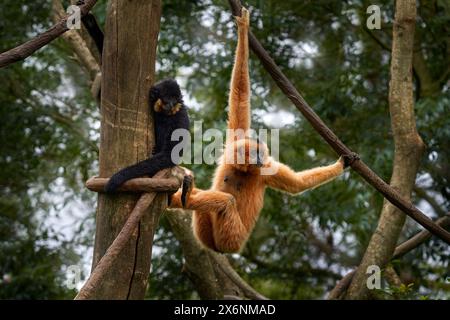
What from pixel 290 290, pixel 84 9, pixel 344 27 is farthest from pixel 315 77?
pixel 84 9

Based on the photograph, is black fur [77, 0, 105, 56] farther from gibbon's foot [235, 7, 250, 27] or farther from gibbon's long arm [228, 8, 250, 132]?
gibbon's long arm [228, 8, 250, 132]

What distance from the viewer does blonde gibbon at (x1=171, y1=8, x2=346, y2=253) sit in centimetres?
566

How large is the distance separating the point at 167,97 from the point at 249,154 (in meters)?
1.65

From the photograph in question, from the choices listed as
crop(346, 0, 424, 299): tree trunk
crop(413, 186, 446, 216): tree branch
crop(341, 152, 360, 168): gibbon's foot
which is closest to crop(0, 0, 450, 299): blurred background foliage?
crop(413, 186, 446, 216): tree branch

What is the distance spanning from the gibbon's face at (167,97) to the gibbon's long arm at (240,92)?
3.28 ft

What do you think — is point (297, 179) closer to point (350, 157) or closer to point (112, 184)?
point (350, 157)

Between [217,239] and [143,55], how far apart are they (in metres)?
2.26

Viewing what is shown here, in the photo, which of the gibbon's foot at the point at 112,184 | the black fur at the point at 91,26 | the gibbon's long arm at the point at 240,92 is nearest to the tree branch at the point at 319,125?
the gibbon's long arm at the point at 240,92

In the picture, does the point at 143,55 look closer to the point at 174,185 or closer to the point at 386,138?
the point at 174,185

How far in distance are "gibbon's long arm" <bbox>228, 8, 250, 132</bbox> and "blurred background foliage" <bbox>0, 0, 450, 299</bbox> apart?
5.62 ft

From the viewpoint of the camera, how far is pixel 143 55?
3936mm

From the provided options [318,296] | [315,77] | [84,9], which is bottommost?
[318,296]

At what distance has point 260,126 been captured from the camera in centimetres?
802

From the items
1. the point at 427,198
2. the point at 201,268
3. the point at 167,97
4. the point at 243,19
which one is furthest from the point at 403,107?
the point at 427,198
